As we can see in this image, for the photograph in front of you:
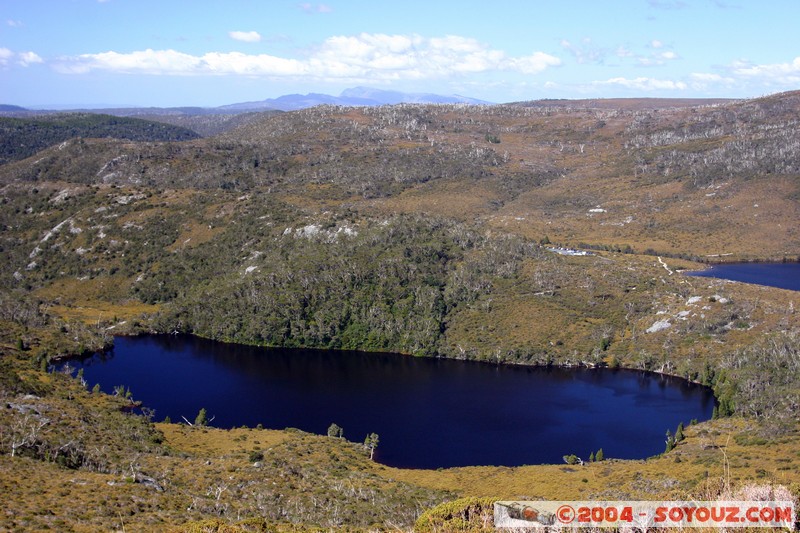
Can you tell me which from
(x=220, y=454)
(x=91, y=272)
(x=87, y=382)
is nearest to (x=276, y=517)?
(x=220, y=454)

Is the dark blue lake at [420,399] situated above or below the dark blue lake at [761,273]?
below

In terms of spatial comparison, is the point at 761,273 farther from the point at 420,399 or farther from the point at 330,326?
the point at 420,399

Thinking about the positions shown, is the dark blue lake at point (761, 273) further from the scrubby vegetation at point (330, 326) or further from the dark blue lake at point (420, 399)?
the dark blue lake at point (420, 399)

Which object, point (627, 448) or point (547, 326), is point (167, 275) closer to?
point (547, 326)

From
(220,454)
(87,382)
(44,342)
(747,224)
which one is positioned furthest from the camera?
(747,224)

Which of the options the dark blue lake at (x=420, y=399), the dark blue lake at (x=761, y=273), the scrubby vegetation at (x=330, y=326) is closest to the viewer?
the scrubby vegetation at (x=330, y=326)

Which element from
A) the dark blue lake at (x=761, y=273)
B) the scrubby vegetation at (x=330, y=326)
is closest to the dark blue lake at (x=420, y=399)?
the scrubby vegetation at (x=330, y=326)
